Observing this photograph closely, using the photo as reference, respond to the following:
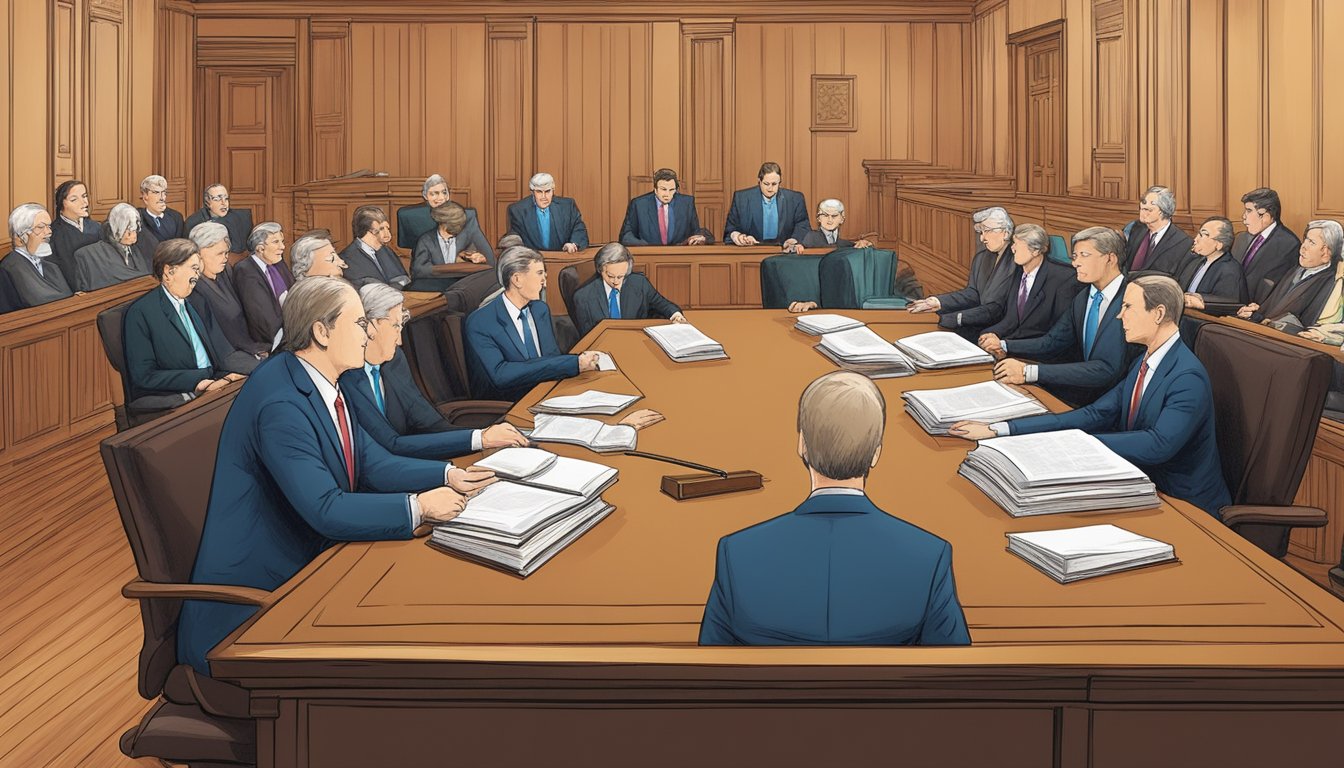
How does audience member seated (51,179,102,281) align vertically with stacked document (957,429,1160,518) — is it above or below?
above

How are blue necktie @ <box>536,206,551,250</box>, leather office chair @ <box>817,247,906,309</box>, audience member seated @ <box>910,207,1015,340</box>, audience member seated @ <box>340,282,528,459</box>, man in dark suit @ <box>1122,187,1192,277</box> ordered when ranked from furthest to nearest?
blue necktie @ <box>536,206,551,250</box> < man in dark suit @ <box>1122,187,1192,277</box> < leather office chair @ <box>817,247,906,309</box> < audience member seated @ <box>910,207,1015,340</box> < audience member seated @ <box>340,282,528,459</box>

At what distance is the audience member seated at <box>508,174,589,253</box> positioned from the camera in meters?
9.20

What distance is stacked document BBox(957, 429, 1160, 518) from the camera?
2.71 m

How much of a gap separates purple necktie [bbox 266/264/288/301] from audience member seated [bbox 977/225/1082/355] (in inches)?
144

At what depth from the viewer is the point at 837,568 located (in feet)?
6.15

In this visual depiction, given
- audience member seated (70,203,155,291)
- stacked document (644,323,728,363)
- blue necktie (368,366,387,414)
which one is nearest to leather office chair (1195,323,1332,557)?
stacked document (644,323,728,363)

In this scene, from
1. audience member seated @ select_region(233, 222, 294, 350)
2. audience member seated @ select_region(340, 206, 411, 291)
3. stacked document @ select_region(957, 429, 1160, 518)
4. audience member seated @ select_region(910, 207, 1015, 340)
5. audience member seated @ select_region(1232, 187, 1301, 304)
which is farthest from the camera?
audience member seated @ select_region(340, 206, 411, 291)

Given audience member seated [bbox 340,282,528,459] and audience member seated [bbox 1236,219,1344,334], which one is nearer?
audience member seated [bbox 340,282,528,459]

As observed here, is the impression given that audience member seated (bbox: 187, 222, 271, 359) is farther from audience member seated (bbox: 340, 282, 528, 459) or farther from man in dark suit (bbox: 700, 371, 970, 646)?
man in dark suit (bbox: 700, 371, 970, 646)

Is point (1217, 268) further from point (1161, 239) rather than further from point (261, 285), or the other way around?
point (261, 285)

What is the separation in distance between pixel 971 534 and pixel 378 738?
128cm

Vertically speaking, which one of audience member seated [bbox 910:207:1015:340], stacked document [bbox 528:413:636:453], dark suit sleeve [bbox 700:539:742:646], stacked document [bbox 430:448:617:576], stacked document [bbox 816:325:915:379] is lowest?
dark suit sleeve [bbox 700:539:742:646]

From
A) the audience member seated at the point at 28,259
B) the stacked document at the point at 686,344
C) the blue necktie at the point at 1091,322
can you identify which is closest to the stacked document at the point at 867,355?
the stacked document at the point at 686,344

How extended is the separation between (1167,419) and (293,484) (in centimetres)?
219
